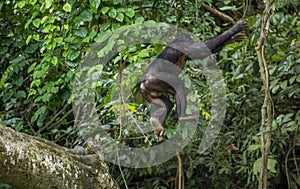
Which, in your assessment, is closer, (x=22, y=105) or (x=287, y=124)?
(x=287, y=124)

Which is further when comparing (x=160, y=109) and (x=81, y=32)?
(x=81, y=32)

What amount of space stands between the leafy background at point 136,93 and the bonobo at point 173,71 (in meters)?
0.69

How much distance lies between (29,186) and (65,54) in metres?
1.12

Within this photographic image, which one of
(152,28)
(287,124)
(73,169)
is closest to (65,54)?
(152,28)

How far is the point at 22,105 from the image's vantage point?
176 inches

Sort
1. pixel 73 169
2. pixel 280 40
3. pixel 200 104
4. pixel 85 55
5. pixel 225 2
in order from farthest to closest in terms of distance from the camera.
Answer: pixel 225 2
pixel 280 40
pixel 200 104
pixel 85 55
pixel 73 169

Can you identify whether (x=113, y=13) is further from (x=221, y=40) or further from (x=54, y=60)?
(x=221, y=40)

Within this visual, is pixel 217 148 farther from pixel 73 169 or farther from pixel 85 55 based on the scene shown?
pixel 73 169

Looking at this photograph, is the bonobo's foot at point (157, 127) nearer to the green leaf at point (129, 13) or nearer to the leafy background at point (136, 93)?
the leafy background at point (136, 93)

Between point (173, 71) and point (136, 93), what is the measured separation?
1324 millimetres

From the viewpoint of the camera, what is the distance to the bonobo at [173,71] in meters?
2.31

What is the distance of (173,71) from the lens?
2361 millimetres

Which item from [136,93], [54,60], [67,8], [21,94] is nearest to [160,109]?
[67,8]

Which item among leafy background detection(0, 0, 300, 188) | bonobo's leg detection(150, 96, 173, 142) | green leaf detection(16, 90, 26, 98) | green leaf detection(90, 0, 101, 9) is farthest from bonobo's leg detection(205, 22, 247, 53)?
green leaf detection(16, 90, 26, 98)
